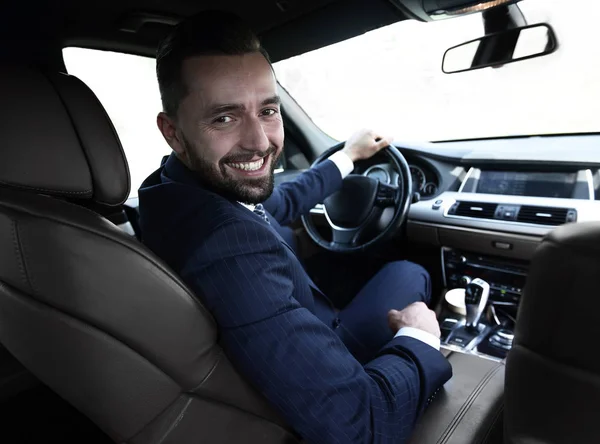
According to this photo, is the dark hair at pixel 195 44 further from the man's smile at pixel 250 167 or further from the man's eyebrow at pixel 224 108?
the man's smile at pixel 250 167

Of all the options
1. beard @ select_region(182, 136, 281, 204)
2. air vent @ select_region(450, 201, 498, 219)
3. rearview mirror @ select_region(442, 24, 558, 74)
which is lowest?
air vent @ select_region(450, 201, 498, 219)

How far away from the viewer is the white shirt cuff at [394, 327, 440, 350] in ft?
4.59

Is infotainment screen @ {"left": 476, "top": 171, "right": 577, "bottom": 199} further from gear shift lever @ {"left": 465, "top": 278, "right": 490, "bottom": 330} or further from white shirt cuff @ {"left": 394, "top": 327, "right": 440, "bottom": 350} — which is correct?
white shirt cuff @ {"left": 394, "top": 327, "right": 440, "bottom": 350}

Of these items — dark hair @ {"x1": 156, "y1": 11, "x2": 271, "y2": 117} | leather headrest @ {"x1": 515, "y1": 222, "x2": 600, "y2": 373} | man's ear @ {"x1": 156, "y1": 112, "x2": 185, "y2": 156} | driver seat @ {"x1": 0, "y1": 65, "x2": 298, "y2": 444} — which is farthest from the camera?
man's ear @ {"x1": 156, "y1": 112, "x2": 185, "y2": 156}

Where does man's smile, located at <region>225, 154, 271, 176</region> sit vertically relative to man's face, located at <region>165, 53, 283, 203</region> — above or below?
below

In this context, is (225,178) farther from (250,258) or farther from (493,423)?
(493,423)

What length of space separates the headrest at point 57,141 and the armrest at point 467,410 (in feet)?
3.58

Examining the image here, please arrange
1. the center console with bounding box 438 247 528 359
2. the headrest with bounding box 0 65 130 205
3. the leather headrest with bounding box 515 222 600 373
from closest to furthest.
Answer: the leather headrest with bounding box 515 222 600 373 → the headrest with bounding box 0 65 130 205 → the center console with bounding box 438 247 528 359

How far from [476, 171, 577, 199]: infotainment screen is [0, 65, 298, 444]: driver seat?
5.30 feet

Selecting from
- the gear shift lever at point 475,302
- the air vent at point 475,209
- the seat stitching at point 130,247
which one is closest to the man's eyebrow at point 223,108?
the seat stitching at point 130,247

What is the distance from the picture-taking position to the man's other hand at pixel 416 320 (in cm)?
144

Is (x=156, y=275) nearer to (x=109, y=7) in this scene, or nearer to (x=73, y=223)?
(x=73, y=223)

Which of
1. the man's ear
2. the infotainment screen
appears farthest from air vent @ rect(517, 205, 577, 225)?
the man's ear

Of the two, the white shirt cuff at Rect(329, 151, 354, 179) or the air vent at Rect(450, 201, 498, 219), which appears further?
the white shirt cuff at Rect(329, 151, 354, 179)
